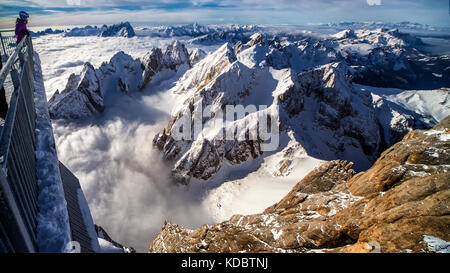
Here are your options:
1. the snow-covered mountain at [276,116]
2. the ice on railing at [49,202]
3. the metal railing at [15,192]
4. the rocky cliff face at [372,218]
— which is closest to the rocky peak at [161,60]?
the snow-covered mountain at [276,116]

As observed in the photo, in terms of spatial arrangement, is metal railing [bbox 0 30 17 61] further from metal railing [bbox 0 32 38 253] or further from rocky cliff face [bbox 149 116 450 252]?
rocky cliff face [bbox 149 116 450 252]

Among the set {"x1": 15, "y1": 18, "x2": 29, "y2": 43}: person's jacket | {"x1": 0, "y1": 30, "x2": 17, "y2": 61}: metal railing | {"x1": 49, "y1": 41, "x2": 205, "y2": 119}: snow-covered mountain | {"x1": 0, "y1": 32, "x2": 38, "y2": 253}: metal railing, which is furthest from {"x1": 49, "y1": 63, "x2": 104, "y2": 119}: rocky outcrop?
{"x1": 0, "y1": 32, "x2": 38, "y2": 253}: metal railing

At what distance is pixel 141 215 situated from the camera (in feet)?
149

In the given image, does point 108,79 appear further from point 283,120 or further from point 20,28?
point 20,28

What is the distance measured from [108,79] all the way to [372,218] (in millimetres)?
116504

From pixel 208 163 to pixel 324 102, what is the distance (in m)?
40.0

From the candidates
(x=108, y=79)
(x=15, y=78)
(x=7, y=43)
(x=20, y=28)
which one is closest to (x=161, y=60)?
(x=108, y=79)

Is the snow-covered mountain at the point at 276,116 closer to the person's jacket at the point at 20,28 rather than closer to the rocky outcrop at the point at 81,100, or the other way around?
the rocky outcrop at the point at 81,100

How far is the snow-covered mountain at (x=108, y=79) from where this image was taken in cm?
8338

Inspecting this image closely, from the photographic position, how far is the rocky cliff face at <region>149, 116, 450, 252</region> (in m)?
6.97

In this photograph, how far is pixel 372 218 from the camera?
8633 mm

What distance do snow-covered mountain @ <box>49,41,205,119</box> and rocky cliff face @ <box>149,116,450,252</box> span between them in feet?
295

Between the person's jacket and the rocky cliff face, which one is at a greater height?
the person's jacket

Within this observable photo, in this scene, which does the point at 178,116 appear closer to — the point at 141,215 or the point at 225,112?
the point at 225,112
